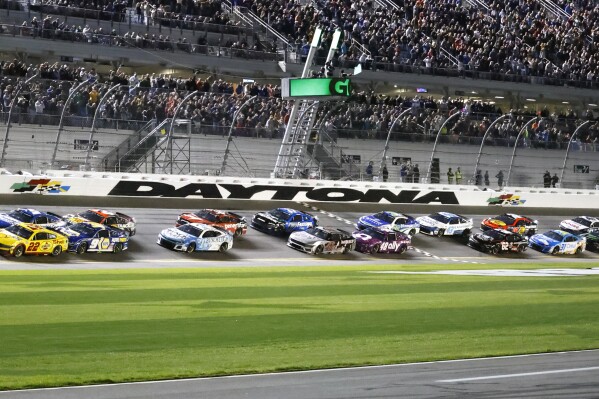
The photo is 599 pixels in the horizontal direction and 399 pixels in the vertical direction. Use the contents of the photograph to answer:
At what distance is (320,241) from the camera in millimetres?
39594

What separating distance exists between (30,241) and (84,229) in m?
2.54

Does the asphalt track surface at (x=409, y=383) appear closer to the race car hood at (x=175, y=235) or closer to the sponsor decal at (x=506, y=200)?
the race car hood at (x=175, y=235)

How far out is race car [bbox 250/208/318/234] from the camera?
Result: 41.4 meters

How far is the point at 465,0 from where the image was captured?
236 ft

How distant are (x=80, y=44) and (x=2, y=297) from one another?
31.2m

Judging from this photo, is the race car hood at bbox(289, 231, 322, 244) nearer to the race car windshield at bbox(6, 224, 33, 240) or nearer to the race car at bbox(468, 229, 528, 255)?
the race car at bbox(468, 229, 528, 255)

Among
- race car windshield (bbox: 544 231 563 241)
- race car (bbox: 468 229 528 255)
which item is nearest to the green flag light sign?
race car (bbox: 468 229 528 255)

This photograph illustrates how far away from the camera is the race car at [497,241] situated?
148 ft

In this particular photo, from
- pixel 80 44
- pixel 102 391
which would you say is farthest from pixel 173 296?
pixel 80 44

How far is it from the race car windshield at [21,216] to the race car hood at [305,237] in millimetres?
10183

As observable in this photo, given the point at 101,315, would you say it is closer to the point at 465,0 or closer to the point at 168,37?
the point at 168,37

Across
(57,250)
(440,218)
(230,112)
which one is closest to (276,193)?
(230,112)

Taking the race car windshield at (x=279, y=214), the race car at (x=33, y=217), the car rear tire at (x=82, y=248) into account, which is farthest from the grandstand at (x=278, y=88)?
the car rear tire at (x=82, y=248)

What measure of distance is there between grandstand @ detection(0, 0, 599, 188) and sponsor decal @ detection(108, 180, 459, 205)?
0.79 meters
